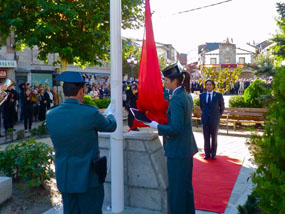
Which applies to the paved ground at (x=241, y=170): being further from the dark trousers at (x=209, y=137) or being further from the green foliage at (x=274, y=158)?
the dark trousers at (x=209, y=137)

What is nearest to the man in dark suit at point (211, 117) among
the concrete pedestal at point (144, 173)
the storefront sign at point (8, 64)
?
the concrete pedestal at point (144, 173)

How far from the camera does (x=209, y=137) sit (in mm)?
7180

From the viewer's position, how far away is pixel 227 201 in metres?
4.68

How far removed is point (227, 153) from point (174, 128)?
17.0 ft

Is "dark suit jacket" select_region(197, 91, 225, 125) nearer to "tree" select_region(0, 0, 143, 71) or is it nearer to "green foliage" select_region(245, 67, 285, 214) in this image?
"tree" select_region(0, 0, 143, 71)

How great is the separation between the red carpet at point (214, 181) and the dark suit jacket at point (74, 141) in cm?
231

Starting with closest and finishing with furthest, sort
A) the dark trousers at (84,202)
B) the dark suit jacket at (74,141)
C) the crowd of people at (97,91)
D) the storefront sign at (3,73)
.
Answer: the dark suit jacket at (74,141) → the dark trousers at (84,202) → the crowd of people at (97,91) → the storefront sign at (3,73)

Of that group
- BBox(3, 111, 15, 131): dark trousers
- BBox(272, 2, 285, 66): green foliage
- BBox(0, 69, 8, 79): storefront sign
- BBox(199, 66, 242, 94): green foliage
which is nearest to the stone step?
BBox(272, 2, 285, 66): green foliage

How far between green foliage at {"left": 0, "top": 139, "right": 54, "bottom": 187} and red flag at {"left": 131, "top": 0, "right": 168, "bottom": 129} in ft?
6.06

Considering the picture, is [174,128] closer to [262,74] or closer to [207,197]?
[262,74]

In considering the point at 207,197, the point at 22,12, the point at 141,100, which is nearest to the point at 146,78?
the point at 141,100

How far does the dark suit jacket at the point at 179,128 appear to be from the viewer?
3379 mm

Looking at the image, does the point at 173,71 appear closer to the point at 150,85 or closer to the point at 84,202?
the point at 150,85

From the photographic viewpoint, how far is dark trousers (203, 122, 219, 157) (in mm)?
7148
